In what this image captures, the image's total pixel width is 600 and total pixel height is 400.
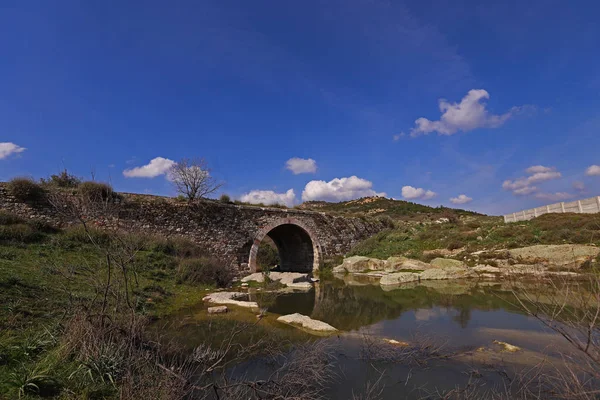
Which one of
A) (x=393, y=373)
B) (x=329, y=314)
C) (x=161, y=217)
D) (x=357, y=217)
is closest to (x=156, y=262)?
(x=161, y=217)

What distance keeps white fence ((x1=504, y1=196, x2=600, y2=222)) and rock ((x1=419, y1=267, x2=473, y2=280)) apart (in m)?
9.59

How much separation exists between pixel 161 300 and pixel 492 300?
9.86 m

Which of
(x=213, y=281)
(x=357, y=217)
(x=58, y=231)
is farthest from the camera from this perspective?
(x=357, y=217)

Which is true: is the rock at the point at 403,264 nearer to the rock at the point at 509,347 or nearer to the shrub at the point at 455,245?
the shrub at the point at 455,245

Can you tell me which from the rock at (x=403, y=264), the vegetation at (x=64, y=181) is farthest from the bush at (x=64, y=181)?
the rock at (x=403, y=264)

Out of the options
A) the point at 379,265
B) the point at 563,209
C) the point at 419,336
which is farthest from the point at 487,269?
the point at 563,209

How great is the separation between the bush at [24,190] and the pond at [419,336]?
8217 millimetres

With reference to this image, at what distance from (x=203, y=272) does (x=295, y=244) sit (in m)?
10.3

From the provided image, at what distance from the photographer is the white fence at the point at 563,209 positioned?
19.1 meters

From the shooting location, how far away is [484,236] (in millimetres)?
19734

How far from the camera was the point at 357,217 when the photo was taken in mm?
25109

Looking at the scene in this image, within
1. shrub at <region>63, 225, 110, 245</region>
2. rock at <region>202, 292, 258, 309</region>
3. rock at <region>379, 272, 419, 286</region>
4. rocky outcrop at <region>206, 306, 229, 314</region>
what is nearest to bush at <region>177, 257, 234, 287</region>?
rock at <region>202, 292, 258, 309</region>

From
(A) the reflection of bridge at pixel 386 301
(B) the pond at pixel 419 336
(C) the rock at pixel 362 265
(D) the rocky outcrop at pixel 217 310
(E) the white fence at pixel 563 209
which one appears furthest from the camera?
(C) the rock at pixel 362 265

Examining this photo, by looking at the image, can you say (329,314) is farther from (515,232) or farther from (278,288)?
(515,232)
